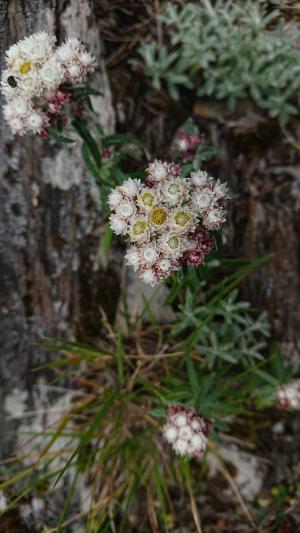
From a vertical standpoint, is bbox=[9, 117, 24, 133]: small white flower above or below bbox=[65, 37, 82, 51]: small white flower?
below

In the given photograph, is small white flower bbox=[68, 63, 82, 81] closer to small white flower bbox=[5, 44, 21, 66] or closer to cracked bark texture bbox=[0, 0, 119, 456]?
small white flower bbox=[5, 44, 21, 66]

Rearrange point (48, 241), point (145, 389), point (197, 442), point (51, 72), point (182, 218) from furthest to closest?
point (145, 389) → point (48, 241) → point (197, 442) → point (51, 72) → point (182, 218)

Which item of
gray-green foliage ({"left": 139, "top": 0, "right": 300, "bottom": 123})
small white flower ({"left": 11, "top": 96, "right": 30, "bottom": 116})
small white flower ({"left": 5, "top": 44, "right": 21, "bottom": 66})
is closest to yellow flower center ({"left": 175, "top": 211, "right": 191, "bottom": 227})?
small white flower ({"left": 11, "top": 96, "right": 30, "bottom": 116})

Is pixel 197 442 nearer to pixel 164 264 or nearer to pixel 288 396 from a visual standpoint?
pixel 288 396

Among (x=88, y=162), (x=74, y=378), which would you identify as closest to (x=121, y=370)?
(x=74, y=378)

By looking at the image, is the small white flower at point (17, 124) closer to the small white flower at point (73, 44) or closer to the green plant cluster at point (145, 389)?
the small white flower at point (73, 44)

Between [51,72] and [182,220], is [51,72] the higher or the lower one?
the higher one

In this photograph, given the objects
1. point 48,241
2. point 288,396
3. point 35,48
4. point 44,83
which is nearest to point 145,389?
point 288,396
